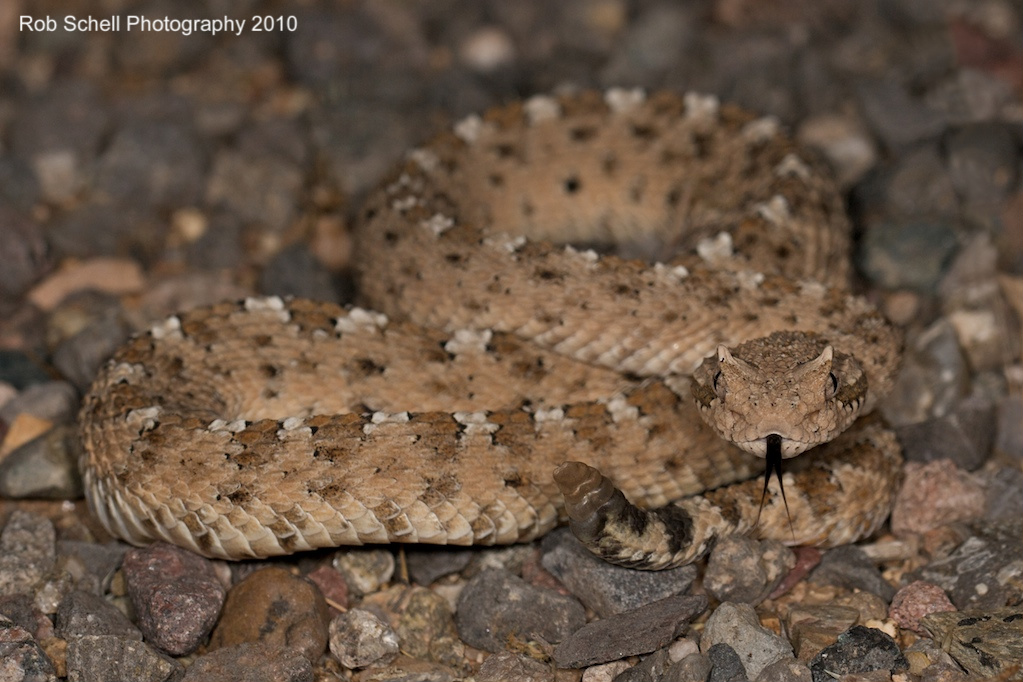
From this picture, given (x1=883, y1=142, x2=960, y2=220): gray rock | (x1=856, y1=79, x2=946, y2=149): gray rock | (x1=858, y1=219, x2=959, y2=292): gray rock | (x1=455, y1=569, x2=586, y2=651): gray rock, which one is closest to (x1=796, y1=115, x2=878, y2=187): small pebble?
(x1=856, y1=79, x2=946, y2=149): gray rock

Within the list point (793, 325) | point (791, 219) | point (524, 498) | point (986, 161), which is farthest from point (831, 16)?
point (524, 498)

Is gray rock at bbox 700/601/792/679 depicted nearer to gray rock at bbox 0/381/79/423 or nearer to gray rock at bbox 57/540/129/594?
gray rock at bbox 57/540/129/594

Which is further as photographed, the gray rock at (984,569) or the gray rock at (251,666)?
the gray rock at (984,569)

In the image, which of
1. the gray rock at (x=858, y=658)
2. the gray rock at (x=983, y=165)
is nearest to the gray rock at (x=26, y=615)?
the gray rock at (x=858, y=658)

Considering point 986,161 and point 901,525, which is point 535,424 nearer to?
point 901,525

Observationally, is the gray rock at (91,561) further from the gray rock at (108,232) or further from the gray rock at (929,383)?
the gray rock at (929,383)

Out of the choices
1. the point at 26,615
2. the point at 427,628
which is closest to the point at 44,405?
the point at 26,615
